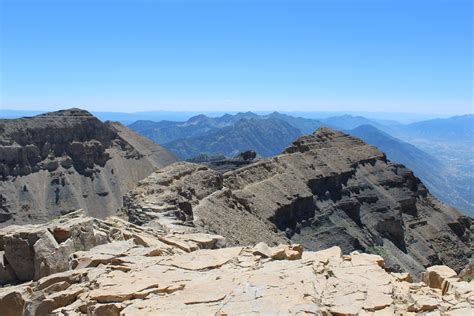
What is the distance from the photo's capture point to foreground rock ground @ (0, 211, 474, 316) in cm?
1705

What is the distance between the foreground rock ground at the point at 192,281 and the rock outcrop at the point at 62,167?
12234 cm

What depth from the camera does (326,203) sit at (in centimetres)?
10144

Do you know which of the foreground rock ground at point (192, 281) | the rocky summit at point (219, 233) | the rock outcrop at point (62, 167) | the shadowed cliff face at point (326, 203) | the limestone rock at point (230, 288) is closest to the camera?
the limestone rock at point (230, 288)

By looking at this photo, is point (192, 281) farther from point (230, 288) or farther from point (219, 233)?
point (219, 233)

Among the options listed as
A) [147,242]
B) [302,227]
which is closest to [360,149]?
[302,227]

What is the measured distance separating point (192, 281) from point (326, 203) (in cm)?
8433

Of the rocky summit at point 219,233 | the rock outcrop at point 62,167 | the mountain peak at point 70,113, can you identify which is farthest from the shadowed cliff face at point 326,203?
the mountain peak at point 70,113

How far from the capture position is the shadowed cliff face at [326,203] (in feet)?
200

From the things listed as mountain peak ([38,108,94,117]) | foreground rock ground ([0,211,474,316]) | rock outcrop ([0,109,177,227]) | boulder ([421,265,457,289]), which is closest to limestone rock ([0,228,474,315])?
foreground rock ground ([0,211,474,316])

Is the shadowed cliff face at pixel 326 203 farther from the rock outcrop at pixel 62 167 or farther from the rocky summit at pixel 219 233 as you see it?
the rock outcrop at pixel 62 167

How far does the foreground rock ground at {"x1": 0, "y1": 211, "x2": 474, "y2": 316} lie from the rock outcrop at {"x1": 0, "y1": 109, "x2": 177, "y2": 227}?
401 feet

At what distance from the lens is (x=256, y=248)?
23.7 m

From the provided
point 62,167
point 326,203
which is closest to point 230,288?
point 326,203

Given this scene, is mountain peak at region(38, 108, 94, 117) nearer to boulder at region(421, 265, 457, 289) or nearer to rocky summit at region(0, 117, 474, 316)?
rocky summit at region(0, 117, 474, 316)
